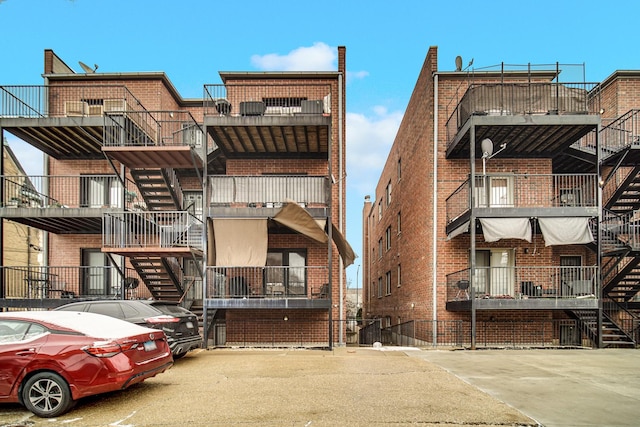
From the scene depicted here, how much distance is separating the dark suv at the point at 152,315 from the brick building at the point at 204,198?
365cm

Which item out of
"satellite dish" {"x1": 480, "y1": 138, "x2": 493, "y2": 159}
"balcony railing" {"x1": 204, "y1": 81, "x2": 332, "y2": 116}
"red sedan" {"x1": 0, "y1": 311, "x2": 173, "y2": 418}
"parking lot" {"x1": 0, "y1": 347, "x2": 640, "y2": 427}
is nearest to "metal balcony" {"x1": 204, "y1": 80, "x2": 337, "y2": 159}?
"balcony railing" {"x1": 204, "y1": 81, "x2": 332, "y2": 116}

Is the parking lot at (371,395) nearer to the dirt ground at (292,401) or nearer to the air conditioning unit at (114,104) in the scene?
the dirt ground at (292,401)

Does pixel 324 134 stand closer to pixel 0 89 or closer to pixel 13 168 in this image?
pixel 0 89

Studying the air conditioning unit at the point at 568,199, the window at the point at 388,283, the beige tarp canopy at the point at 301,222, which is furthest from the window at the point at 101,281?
the air conditioning unit at the point at 568,199

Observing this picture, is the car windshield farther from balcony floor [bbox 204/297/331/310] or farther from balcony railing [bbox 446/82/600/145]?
balcony railing [bbox 446/82/600/145]

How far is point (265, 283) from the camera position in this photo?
16.9m

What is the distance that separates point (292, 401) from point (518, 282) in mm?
11529

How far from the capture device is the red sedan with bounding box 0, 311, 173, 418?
667 centimetres

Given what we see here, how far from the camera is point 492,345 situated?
53.8 ft

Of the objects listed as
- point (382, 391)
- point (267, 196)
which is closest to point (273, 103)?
point (267, 196)

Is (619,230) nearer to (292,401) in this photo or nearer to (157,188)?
(292,401)

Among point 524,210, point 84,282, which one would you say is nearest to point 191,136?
point 84,282

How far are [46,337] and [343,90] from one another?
44.4ft

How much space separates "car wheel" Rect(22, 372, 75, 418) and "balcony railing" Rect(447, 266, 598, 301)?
39.7 feet
